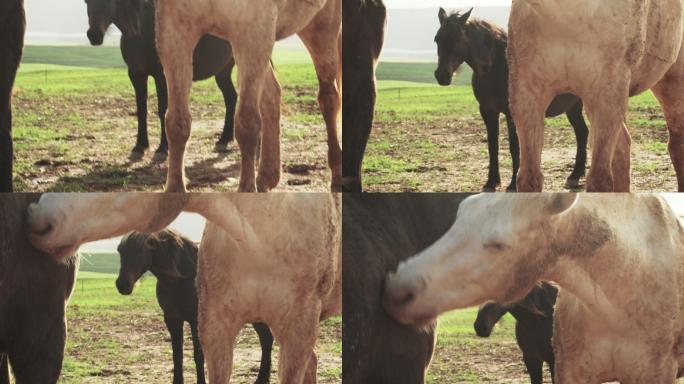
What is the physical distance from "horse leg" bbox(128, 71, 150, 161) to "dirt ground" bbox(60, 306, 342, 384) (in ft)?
2.57

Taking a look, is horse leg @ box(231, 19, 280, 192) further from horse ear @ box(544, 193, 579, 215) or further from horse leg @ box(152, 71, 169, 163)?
horse ear @ box(544, 193, 579, 215)

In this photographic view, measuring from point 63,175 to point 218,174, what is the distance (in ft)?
2.62

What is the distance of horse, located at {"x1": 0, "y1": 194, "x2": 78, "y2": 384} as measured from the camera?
564 centimetres

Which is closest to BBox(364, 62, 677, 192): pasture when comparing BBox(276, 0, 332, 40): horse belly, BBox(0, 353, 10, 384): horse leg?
BBox(276, 0, 332, 40): horse belly

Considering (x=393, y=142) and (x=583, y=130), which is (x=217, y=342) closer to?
(x=393, y=142)

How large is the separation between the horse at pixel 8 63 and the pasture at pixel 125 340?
63 cm

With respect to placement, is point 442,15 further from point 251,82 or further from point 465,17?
point 251,82

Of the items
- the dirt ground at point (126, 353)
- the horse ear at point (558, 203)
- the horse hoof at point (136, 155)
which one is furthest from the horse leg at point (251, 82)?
the horse ear at point (558, 203)

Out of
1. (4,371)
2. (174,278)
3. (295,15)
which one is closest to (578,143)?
(295,15)

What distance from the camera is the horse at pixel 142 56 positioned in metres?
5.71

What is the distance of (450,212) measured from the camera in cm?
556

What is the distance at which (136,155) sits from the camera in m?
5.82

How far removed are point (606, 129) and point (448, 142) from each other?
823 millimetres

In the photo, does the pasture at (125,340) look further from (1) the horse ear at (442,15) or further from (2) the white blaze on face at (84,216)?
(1) the horse ear at (442,15)
